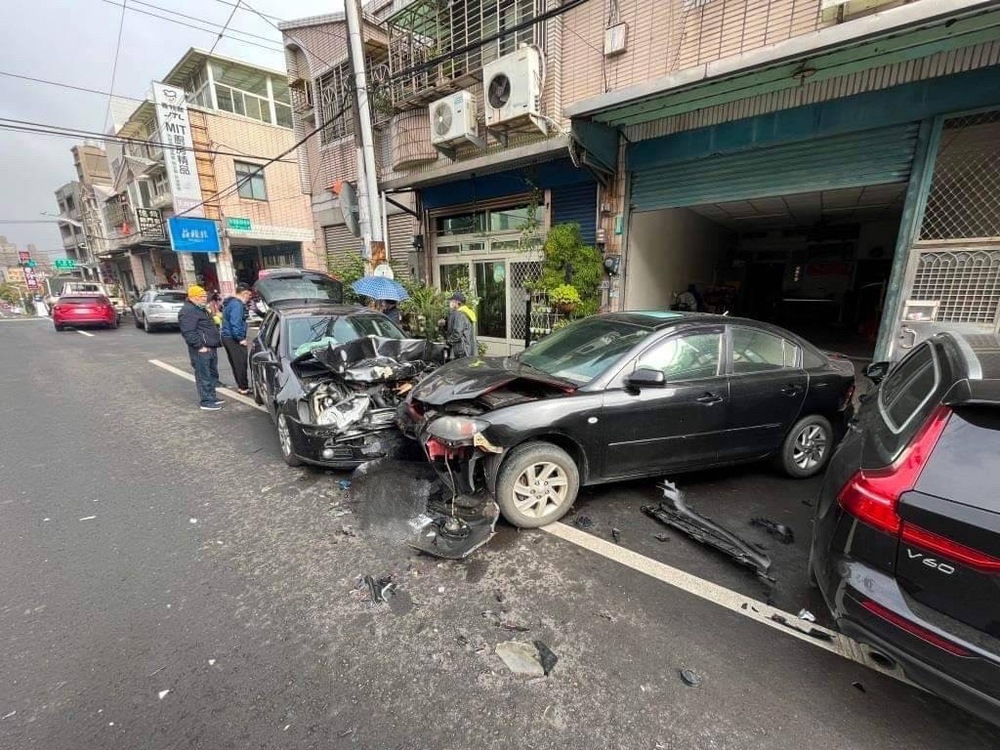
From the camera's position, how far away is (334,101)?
40.1 ft

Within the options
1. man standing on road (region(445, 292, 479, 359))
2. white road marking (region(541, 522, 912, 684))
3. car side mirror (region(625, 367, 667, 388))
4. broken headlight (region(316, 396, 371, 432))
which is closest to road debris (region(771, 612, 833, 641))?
white road marking (region(541, 522, 912, 684))

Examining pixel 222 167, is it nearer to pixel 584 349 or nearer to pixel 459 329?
pixel 459 329

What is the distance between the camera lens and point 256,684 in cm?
201

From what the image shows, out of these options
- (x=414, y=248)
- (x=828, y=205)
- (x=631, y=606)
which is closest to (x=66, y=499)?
(x=631, y=606)

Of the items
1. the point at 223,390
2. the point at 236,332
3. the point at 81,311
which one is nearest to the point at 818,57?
the point at 236,332

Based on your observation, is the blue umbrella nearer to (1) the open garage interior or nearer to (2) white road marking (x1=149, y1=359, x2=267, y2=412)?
(2) white road marking (x1=149, y1=359, x2=267, y2=412)

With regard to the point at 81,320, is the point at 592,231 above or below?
above

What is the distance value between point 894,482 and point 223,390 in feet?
28.3

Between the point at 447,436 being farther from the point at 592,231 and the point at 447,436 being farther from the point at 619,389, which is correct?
the point at 592,231

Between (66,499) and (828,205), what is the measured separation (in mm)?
12688

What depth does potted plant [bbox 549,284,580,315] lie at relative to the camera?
749 centimetres

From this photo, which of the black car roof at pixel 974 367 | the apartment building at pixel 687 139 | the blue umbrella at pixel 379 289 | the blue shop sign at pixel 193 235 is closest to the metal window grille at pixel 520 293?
the apartment building at pixel 687 139

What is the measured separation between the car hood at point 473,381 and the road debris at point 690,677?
1.86 meters

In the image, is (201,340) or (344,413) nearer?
(344,413)
